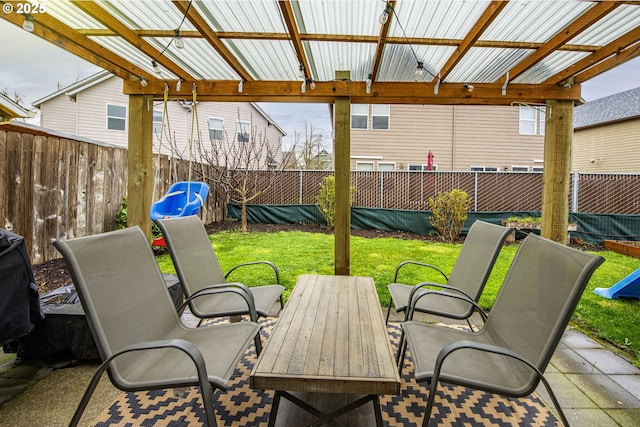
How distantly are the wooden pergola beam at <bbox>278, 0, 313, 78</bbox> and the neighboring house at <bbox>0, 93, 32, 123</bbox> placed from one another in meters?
6.89

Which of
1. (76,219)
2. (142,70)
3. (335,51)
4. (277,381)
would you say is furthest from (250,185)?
(277,381)

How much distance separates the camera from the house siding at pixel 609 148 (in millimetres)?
12172

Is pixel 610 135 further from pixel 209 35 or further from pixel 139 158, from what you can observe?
pixel 139 158

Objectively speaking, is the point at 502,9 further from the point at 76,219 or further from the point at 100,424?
the point at 76,219

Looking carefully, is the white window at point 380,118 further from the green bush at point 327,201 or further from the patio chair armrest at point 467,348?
the patio chair armrest at point 467,348

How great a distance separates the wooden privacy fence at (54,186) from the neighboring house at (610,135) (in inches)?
609

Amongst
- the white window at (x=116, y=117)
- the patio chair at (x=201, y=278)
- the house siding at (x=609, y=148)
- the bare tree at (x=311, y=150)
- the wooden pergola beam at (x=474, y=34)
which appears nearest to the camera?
the wooden pergola beam at (x=474, y=34)

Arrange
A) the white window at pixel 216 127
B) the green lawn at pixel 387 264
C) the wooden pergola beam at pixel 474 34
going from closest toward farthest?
1. the wooden pergola beam at pixel 474 34
2. the green lawn at pixel 387 264
3. the white window at pixel 216 127

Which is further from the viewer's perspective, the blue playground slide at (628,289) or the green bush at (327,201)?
the green bush at (327,201)

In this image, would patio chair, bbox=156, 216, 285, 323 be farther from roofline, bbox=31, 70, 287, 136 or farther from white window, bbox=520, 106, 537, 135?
white window, bbox=520, 106, 537, 135

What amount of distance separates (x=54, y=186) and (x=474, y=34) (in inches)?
204

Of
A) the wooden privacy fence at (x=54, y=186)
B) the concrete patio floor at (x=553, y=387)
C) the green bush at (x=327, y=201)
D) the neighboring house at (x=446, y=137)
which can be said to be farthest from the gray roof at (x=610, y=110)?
the wooden privacy fence at (x=54, y=186)

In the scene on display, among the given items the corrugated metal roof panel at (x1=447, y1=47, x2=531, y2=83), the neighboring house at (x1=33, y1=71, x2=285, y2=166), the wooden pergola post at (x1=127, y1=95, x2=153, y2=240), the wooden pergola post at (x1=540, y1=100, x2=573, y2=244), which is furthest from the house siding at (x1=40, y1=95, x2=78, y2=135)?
the wooden pergola post at (x1=540, y1=100, x2=573, y2=244)

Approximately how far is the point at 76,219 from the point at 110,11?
356 cm
